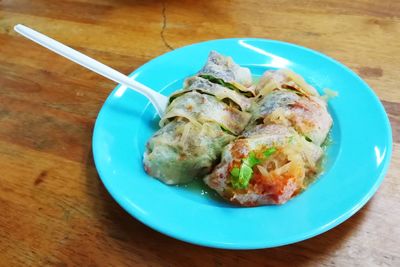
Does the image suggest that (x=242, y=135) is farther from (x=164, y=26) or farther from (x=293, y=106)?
(x=164, y=26)

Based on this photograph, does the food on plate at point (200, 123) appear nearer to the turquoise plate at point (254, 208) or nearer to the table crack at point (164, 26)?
the turquoise plate at point (254, 208)

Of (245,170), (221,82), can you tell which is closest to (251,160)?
(245,170)

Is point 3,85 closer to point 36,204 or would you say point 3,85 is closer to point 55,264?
point 36,204

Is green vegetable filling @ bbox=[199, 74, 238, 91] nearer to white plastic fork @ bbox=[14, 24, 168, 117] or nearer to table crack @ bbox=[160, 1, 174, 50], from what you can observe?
white plastic fork @ bbox=[14, 24, 168, 117]

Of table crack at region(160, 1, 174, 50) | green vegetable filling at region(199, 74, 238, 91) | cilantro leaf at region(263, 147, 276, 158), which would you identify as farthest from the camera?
table crack at region(160, 1, 174, 50)

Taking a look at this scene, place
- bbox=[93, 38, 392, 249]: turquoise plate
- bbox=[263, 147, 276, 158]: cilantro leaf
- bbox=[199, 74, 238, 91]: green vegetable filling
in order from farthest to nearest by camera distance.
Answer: bbox=[199, 74, 238, 91]: green vegetable filling < bbox=[263, 147, 276, 158]: cilantro leaf < bbox=[93, 38, 392, 249]: turquoise plate

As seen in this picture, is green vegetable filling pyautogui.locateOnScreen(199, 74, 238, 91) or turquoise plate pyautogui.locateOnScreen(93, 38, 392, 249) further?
green vegetable filling pyautogui.locateOnScreen(199, 74, 238, 91)

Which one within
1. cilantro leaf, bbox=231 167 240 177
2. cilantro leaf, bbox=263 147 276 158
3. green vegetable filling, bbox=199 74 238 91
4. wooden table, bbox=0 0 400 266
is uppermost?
cilantro leaf, bbox=263 147 276 158

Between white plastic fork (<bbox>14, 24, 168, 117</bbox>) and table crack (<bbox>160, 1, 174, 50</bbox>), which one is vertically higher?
white plastic fork (<bbox>14, 24, 168, 117</bbox>)

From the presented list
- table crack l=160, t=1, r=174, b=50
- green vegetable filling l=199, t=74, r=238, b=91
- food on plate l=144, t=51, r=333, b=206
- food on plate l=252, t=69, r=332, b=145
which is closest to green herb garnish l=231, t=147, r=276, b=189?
food on plate l=144, t=51, r=333, b=206

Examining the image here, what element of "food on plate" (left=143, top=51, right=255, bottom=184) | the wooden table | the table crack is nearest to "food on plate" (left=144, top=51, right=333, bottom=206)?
"food on plate" (left=143, top=51, right=255, bottom=184)
